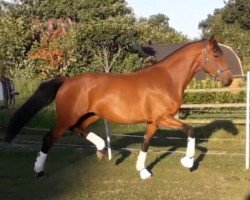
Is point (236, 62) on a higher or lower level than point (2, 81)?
lower

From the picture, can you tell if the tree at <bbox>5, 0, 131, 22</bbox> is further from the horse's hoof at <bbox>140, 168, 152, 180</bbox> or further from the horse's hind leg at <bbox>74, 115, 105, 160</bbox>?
the horse's hoof at <bbox>140, 168, 152, 180</bbox>

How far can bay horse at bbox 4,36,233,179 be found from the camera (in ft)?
24.0

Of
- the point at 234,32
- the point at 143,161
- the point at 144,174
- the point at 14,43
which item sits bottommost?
the point at 234,32

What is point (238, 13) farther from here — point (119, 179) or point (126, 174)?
point (119, 179)

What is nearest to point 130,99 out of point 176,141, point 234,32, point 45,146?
point 45,146

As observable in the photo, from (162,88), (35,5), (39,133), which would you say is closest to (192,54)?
(162,88)

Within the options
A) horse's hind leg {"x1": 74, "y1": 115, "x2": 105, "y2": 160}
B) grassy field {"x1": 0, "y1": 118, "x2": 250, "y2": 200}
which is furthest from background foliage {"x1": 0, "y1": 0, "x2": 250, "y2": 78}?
horse's hind leg {"x1": 74, "y1": 115, "x2": 105, "y2": 160}

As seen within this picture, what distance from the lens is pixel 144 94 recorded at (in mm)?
7355

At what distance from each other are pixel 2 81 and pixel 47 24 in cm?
1536

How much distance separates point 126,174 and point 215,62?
7.36 ft

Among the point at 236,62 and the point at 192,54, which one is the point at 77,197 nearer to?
the point at 192,54

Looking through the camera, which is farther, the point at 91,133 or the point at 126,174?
the point at 91,133

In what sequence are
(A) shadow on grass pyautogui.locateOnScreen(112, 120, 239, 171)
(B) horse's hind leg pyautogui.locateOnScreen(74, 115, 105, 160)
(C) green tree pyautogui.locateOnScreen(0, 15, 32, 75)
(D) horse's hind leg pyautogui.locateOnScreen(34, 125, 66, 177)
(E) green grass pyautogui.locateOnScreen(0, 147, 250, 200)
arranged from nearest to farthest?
(E) green grass pyautogui.locateOnScreen(0, 147, 250, 200)
(D) horse's hind leg pyautogui.locateOnScreen(34, 125, 66, 177)
(B) horse's hind leg pyautogui.locateOnScreen(74, 115, 105, 160)
(A) shadow on grass pyautogui.locateOnScreen(112, 120, 239, 171)
(C) green tree pyautogui.locateOnScreen(0, 15, 32, 75)

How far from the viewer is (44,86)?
7961 mm
